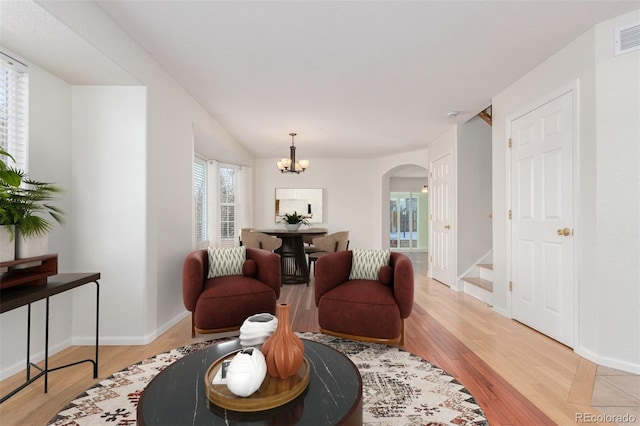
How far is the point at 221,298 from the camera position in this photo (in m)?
2.87

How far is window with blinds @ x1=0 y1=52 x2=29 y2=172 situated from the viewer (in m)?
2.29

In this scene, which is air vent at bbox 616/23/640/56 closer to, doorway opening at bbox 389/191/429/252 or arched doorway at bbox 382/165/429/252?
arched doorway at bbox 382/165/429/252

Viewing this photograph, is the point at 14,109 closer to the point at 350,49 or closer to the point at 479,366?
the point at 350,49

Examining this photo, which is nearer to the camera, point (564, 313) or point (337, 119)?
point (564, 313)

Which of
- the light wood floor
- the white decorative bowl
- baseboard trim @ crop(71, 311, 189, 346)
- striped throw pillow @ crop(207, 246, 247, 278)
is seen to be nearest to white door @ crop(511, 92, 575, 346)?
A: the light wood floor

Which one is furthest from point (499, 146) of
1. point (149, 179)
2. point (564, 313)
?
point (149, 179)

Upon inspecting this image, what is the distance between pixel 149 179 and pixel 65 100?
3.13 ft

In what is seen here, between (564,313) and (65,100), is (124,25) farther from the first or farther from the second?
(564,313)

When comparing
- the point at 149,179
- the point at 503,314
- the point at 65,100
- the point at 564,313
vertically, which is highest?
the point at 65,100

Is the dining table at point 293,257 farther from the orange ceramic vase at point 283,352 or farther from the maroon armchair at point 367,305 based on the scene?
the orange ceramic vase at point 283,352

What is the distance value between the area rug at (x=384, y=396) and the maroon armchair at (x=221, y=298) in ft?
1.22

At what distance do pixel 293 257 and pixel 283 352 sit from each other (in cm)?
408

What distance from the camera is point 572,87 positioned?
278 cm

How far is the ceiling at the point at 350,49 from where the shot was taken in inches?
90.6
